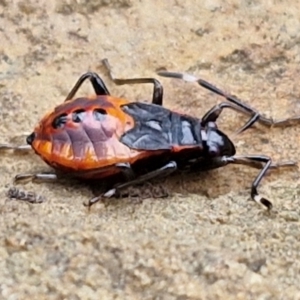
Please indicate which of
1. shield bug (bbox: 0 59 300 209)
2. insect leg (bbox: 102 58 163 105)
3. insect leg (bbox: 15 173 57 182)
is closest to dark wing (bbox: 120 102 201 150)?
shield bug (bbox: 0 59 300 209)

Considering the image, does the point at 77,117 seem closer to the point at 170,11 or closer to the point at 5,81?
the point at 5,81

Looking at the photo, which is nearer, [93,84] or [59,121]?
[59,121]

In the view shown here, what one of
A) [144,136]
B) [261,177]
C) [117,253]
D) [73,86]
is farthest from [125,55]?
[117,253]

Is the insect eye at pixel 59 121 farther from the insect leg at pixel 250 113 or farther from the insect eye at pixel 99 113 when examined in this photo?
the insect leg at pixel 250 113

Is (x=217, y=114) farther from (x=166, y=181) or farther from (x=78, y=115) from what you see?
(x=78, y=115)

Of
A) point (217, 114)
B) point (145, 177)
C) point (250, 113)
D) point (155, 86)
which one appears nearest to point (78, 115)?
point (145, 177)
